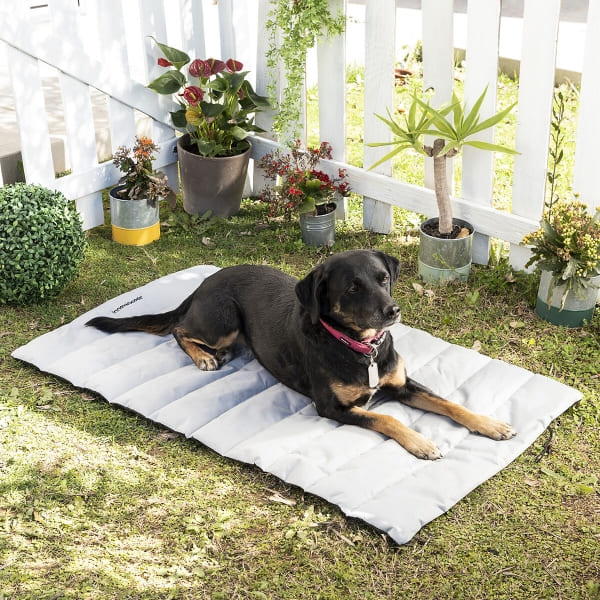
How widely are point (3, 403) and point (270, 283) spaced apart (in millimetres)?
1584

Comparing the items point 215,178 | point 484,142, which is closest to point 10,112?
point 215,178

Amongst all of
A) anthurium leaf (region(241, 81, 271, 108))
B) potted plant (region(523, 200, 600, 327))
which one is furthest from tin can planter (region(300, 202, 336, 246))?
potted plant (region(523, 200, 600, 327))

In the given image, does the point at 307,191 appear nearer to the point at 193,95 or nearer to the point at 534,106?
the point at 193,95

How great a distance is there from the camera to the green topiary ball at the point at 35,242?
505cm

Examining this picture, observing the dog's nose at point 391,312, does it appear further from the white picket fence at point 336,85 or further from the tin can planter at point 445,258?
the white picket fence at point 336,85

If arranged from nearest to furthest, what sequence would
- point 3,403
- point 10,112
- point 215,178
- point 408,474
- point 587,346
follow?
point 408,474 < point 3,403 < point 587,346 < point 215,178 < point 10,112

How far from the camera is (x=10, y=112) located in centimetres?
761

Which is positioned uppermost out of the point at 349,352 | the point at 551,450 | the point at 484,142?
the point at 484,142

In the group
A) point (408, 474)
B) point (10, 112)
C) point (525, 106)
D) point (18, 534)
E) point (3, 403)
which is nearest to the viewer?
point (18, 534)

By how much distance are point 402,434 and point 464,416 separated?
36cm

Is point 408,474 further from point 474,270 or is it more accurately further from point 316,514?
point 474,270

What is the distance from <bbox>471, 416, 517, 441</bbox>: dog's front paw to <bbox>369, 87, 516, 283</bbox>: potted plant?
5.25ft

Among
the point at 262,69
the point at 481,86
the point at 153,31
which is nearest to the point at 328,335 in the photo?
the point at 481,86

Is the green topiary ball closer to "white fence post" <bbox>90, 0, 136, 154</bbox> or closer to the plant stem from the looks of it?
"white fence post" <bbox>90, 0, 136, 154</bbox>
